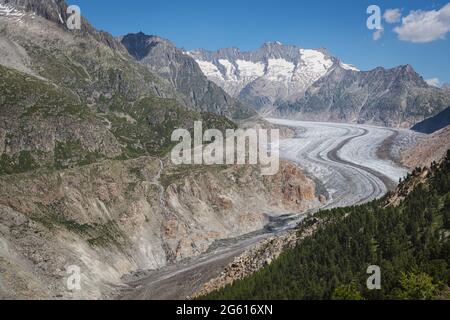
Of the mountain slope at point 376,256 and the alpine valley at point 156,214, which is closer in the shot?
the mountain slope at point 376,256

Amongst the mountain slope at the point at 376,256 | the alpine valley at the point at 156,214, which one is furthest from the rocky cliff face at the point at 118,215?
the mountain slope at the point at 376,256

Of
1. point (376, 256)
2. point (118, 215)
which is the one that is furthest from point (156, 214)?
point (376, 256)

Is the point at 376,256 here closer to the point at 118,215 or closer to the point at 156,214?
the point at 118,215

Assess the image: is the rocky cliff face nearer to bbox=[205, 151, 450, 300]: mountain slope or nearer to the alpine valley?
the alpine valley

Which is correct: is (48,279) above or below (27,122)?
below

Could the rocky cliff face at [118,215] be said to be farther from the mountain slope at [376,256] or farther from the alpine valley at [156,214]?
the mountain slope at [376,256]

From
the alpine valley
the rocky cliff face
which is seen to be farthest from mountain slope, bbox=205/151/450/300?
the rocky cliff face

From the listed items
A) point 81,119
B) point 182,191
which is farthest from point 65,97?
point 182,191
